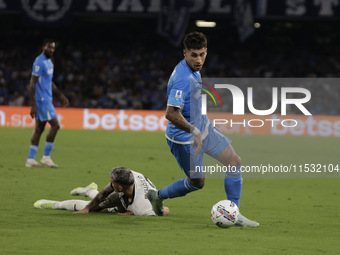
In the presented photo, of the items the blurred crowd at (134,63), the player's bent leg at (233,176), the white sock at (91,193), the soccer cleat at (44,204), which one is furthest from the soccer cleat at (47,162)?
the blurred crowd at (134,63)

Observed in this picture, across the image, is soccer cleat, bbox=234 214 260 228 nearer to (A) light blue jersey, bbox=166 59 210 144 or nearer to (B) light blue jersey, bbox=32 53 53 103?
(A) light blue jersey, bbox=166 59 210 144

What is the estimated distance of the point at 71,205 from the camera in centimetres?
761

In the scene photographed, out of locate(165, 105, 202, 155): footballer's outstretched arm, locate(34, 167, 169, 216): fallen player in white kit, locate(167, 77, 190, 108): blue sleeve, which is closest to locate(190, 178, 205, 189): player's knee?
locate(165, 105, 202, 155): footballer's outstretched arm

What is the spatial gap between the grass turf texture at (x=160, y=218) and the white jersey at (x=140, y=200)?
0.58 ft

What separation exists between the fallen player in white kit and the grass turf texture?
139 mm

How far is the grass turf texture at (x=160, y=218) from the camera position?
5.75 metres

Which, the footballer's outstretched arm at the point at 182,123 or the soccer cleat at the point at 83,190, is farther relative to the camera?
the soccer cleat at the point at 83,190

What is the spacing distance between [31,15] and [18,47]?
6.50m

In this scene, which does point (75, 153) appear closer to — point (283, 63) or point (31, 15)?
point (31, 15)

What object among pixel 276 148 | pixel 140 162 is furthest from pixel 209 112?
pixel 276 148

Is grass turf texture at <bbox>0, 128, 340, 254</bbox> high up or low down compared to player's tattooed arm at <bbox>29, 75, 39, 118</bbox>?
down

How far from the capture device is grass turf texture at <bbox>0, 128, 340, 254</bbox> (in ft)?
18.9

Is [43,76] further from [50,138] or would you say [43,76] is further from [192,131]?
[192,131]

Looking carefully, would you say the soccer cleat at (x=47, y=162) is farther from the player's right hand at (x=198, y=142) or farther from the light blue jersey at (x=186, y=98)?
the player's right hand at (x=198, y=142)
